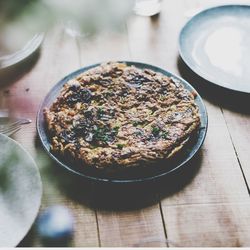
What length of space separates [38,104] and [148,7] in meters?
0.74

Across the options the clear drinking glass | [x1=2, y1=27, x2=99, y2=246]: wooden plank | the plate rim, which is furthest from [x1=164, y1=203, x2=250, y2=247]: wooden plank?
the clear drinking glass

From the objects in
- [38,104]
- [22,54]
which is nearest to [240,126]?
A: [38,104]

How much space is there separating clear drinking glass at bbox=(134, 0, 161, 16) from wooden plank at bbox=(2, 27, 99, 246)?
1.17 ft

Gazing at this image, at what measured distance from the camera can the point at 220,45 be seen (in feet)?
5.02

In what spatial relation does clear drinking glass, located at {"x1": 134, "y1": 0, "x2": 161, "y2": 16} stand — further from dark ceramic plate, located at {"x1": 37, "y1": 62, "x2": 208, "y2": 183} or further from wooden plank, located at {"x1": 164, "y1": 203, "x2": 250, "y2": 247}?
wooden plank, located at {"x1": 164, "y1": 203, "x2": 250, "y2": 247}

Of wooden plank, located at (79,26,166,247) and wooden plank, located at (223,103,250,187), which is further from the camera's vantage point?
wooden plank, located at (223,103,250,187)

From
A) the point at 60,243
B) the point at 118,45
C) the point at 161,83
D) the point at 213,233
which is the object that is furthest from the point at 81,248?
the point at 118,45

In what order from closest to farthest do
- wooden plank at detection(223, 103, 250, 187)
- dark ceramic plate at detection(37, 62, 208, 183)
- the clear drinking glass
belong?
1. dark ceramic plate at detection(37, 62, 208, 183)
2. wooden plank at detection(223, 103, 250, 187)
3. the clear drinking glass

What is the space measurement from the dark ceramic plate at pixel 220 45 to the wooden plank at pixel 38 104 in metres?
0.47

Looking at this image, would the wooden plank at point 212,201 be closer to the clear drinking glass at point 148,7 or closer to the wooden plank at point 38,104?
the wooden plank at point 38,104

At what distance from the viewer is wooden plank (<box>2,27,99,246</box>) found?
0.98 m

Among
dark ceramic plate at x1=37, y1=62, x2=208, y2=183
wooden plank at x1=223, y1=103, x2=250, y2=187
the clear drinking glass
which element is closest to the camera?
dark ceramic plate at x1=37, y1=62, x2=208, y2=183

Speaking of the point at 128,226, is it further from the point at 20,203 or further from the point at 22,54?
the point at 22,54

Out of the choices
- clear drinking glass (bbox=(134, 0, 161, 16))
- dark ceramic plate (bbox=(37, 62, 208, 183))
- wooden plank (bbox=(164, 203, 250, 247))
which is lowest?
wooden plank (bbox=(164, 203, 250, 247))
